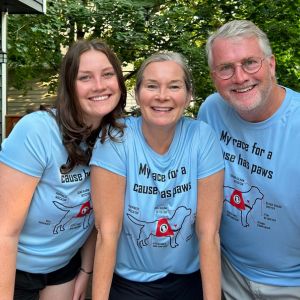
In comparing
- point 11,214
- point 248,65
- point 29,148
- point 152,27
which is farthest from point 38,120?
point 152,27

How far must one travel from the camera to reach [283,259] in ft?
7.95

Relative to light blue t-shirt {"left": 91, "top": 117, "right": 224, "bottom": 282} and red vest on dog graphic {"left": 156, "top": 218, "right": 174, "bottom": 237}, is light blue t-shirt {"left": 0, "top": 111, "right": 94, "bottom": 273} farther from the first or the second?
red vest on dog graphic {"left": 156, "top": 218, "right": 174, "bottom": 237}

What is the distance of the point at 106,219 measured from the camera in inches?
87.2

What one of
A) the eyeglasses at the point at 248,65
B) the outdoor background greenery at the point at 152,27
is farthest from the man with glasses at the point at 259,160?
the outdoor background greenery at the point at 152,27

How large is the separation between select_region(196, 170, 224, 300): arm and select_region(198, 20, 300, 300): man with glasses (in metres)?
0.17

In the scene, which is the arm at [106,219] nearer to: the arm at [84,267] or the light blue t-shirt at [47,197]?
the light blue t-shirt at [47,197]

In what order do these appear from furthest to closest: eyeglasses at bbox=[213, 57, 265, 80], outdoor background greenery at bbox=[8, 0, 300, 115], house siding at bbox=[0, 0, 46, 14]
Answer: outdoor background greenery at bbox=[8, 0, 300, 115] → house siding at bbox=[0, 0, 46, 14] → eyeglasses at bbox=[213, 57, 265, 80]

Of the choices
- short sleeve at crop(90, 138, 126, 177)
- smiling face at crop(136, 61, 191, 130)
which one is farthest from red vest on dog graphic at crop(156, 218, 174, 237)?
smiling face at crop(136, 61, 191, 130)

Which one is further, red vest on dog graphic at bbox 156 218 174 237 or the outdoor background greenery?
the outdoor background greenery

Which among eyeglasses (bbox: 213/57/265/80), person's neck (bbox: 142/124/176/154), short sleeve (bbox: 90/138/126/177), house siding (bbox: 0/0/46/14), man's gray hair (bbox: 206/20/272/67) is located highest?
house siding (bbox: 0/0/46/14)

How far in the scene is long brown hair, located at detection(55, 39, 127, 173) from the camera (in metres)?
2.24

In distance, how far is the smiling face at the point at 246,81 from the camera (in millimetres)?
2320

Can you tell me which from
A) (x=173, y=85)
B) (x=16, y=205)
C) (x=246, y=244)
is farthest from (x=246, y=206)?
(x=16, y=205)

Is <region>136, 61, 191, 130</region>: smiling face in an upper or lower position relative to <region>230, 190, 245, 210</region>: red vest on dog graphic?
upper
